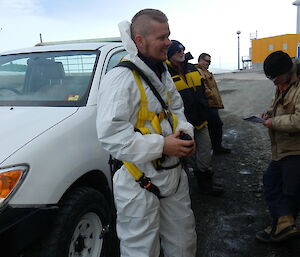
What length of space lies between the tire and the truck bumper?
11 centimetres

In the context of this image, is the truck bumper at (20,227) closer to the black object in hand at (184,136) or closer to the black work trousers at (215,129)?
the black object in hand at (184,136)

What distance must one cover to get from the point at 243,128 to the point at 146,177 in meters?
5.87

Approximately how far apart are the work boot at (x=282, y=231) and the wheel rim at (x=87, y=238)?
1543 millimetres

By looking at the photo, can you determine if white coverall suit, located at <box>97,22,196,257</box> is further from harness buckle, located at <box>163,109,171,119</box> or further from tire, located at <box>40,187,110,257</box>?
tire, located at <box>40,187,110,257</box>

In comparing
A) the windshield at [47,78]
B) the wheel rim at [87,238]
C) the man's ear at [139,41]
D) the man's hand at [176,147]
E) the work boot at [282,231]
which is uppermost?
the man's ear at [139,41]

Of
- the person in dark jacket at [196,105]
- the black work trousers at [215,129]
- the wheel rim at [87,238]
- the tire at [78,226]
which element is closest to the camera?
the tire at [78,226]

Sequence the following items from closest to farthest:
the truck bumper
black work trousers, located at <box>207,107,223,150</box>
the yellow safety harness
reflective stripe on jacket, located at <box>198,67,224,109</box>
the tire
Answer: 1. the truck bumper
2. the yellow safety harness
3. the tire
4. reflective stripe on jacket, located at <box>198,67,224,109</box>
5. black work trousers, located at <box>207,107,223,150</box>

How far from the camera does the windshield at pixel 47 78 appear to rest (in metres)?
2.67

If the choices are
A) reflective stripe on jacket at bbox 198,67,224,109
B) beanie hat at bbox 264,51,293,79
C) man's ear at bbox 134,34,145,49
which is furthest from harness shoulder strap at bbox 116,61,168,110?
reflective stripe on jacket at bbox 198,67,224,109

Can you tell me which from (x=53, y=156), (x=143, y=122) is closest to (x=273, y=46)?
(x=143, y=122)

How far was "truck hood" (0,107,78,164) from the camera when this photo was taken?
1947 millimetres

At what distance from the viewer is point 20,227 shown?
1.77 meters

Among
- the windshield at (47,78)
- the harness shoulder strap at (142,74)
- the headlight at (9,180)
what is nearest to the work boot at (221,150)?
the windshield at (47,78)

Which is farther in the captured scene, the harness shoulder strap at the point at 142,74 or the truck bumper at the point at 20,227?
the harness shoulder strap at the point at 142,74
